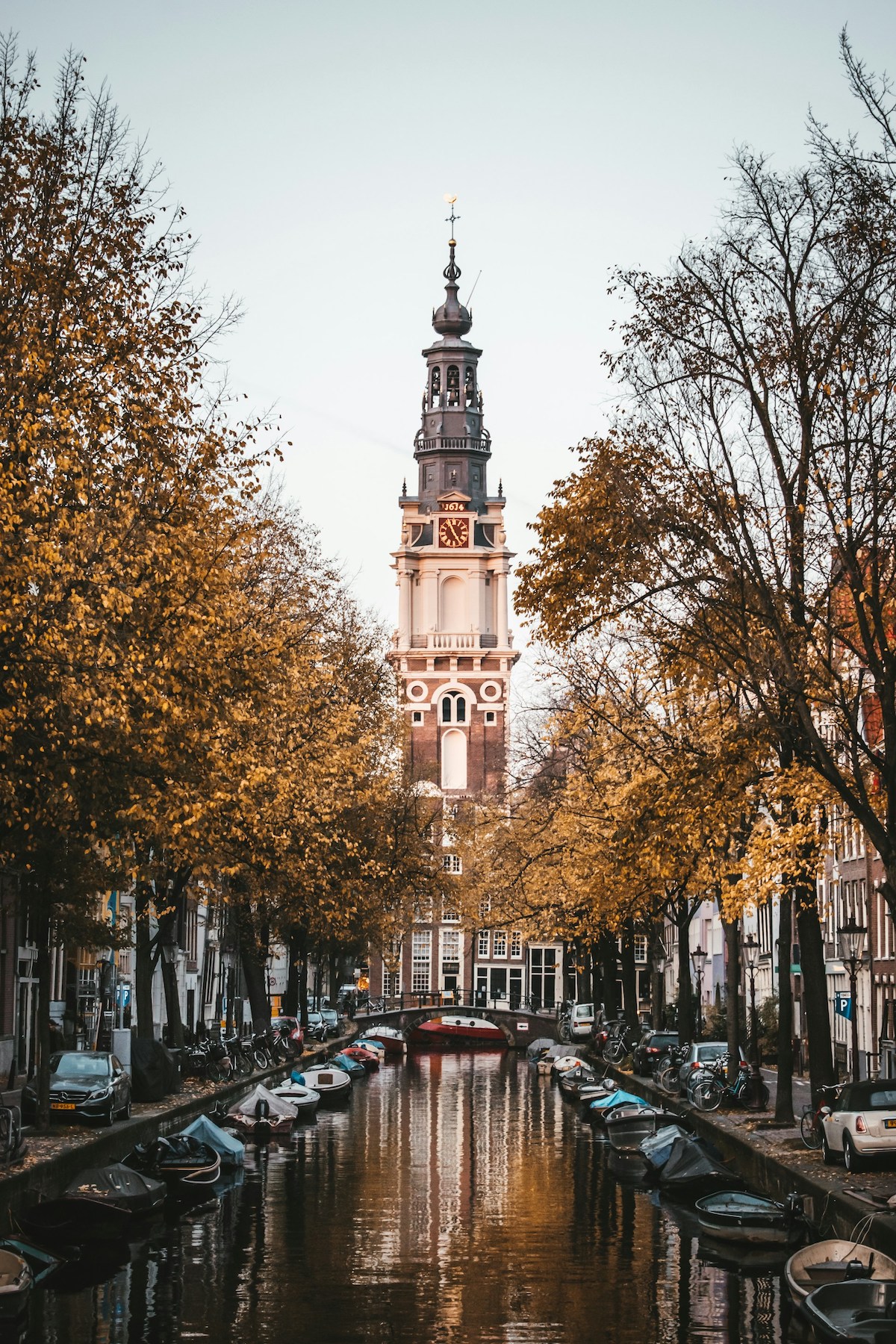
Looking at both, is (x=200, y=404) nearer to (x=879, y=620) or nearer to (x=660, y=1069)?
(x=879, y=620)

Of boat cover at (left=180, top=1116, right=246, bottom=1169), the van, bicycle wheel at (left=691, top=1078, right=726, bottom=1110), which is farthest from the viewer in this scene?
the van

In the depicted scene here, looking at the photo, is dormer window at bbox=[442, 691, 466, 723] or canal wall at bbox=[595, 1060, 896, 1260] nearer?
canal wall at bbox=[595, 1060, 896, 1260]

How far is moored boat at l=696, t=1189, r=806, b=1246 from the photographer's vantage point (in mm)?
27344

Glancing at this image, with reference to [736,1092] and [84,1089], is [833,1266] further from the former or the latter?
[736,1092]

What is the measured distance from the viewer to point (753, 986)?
199 ft

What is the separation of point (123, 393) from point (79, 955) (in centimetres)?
3654

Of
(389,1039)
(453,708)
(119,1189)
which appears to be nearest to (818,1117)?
(119,1189)

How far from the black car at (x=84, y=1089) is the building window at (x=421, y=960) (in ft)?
358

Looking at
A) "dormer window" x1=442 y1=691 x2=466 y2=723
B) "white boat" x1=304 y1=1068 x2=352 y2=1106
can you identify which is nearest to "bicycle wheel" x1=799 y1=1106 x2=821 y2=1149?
"white boat" x1=304 y1=1068 x2=352 y2=1106

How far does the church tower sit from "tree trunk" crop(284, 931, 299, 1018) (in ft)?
205

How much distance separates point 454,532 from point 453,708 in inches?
653

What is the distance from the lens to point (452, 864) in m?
140

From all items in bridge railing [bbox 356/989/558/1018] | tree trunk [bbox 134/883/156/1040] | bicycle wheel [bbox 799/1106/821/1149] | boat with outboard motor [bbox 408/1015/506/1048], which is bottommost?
boat with outboard motor [bbox 408/1015/506/1048]

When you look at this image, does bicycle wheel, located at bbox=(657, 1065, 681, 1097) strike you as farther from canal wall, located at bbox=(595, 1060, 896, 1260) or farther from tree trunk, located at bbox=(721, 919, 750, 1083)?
tree trunk, located at bbox=(721, 919, 750, 1083)
